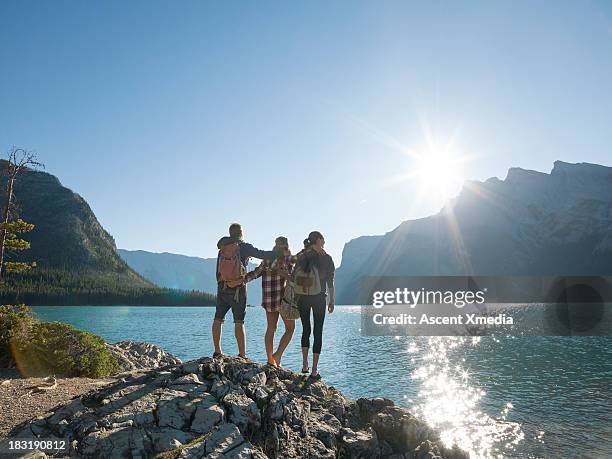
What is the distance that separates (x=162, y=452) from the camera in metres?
7.84

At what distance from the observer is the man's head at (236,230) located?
37.7 feet

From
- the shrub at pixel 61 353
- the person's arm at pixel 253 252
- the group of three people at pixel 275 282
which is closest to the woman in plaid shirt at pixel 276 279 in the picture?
the group of three people at pixel 275 282

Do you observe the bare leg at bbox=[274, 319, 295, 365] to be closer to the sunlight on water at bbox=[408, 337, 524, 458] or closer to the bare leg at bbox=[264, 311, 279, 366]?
the bare leg at bbox=[264, 311, 279, 366]

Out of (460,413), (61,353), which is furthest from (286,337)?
(460,413)

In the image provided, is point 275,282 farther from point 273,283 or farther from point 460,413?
point 460,413

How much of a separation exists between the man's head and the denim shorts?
1463mm

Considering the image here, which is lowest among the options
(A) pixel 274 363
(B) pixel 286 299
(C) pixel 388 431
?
(C) pixel 388 431

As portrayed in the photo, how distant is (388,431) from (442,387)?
21.0 meters

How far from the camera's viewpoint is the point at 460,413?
925 inches

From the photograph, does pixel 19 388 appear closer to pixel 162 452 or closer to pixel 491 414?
pixel 162 452

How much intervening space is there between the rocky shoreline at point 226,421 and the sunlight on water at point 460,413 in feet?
8.75

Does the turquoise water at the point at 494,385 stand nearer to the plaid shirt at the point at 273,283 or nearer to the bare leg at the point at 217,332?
the plaid shirt at the point at 273,283

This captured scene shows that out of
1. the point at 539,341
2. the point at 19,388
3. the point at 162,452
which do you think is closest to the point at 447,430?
the point at 162,452

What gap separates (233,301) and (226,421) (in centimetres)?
331
